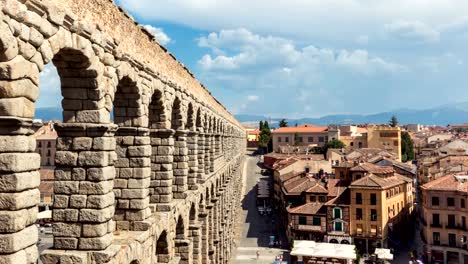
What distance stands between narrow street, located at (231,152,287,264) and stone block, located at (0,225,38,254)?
42.6 m

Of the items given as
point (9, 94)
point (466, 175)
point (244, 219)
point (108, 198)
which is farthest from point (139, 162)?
point (244, 219)

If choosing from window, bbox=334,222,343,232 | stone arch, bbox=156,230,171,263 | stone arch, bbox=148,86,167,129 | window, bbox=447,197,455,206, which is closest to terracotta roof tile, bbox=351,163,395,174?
window, bbox=334,222,343,232

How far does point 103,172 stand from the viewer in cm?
1077

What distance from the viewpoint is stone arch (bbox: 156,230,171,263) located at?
1697 centimetres

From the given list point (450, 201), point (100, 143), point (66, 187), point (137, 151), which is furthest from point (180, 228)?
point (450, 201)

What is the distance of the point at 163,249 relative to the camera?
17281 mm

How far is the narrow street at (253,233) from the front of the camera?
51.3 m

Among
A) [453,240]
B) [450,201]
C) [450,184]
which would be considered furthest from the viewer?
[450,184]

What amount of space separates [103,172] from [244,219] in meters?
60.7

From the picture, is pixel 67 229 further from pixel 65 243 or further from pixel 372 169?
pixel 372 169

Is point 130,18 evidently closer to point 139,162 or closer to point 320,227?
point 139,162

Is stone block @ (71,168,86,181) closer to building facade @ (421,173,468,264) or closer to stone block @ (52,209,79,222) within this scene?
stone block @ (52,209,79,222)

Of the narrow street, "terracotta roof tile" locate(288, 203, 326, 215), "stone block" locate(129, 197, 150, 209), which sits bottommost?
the narrow street

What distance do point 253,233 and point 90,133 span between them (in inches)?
2087
